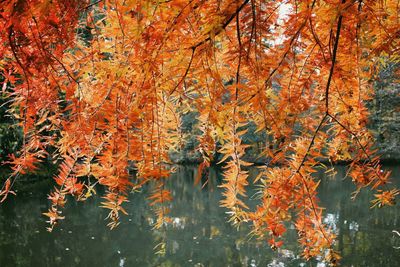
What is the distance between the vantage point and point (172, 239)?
17.0ft

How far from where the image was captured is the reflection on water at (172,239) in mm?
4426

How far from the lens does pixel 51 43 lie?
56 centimetres

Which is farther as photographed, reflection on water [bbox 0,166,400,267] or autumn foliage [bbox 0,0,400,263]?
reflection on water [bbox 0,166,400,267]

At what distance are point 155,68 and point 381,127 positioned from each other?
30.6 feet

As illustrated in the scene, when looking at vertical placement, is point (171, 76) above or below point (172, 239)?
above

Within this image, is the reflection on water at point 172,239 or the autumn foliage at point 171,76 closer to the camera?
the autumn foliage at point 171,76

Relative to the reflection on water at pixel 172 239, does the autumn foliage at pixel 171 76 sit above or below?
above

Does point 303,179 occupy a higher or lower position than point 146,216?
higher

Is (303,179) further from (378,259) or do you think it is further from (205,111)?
(378,259)

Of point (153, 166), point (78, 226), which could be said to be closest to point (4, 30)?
point (153, 166)

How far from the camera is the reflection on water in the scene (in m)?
4.43

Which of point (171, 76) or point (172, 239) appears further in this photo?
point (172, 239)

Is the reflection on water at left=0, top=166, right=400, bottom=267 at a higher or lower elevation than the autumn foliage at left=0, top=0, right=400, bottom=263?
lower

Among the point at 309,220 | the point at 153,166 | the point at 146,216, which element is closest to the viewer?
the point at 153,166
